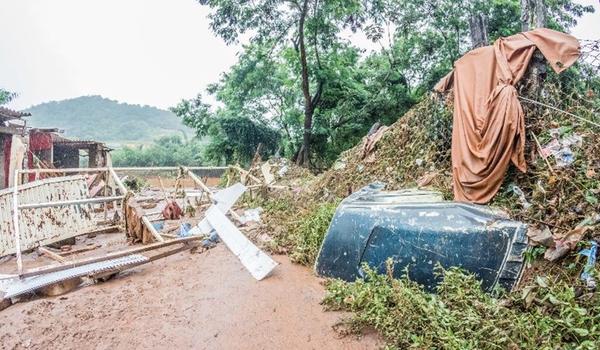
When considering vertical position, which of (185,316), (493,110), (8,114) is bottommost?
(185,316)

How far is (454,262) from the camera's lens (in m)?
3.16

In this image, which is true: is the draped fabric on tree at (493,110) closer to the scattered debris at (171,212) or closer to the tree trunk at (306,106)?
the scattered debris at (171,212)

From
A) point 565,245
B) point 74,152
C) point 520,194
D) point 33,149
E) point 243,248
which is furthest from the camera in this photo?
point 74,152

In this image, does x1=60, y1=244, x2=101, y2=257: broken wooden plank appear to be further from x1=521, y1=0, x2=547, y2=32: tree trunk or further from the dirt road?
x1=521, y1=0, x2=547, y2=32: tree trunk

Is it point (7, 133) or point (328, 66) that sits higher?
point (328, 66)

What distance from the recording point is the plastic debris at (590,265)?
2619 millimetres

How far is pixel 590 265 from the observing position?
268 centimetres

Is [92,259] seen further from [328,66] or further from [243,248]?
[328,66]

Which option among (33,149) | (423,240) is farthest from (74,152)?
(423,240)

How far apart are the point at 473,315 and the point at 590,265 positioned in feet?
3.19

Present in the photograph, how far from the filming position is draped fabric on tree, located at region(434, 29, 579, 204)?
3807mm

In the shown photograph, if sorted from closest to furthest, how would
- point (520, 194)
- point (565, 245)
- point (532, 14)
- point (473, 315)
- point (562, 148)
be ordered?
point (473, 315), point (565, 245), point (520, 194), point (562, 148), point (532, 14)

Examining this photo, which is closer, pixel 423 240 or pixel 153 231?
pixel 423 240

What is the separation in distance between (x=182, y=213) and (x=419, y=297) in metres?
6.62
